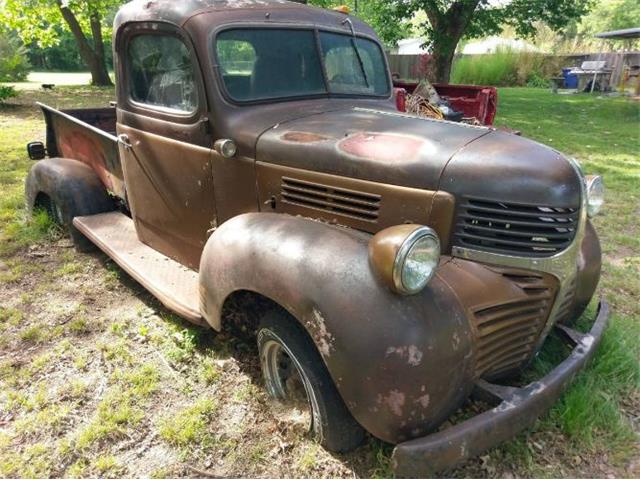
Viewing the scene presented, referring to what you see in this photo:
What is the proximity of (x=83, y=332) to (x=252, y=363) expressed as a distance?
117cm

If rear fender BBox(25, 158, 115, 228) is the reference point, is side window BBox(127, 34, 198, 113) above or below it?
above

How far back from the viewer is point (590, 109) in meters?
14.9

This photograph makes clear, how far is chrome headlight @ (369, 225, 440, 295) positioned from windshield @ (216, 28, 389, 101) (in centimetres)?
138

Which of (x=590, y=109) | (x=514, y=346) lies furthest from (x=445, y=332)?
(x=590, y=109)

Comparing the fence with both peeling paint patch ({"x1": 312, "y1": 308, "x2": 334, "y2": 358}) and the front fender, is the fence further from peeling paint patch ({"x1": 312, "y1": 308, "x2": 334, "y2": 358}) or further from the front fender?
peeling paint patch ({"x1": 312, "y1": 308, "x2": 334, "y2": 358})

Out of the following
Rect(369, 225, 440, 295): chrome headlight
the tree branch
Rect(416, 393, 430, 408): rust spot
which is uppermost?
the tree branch

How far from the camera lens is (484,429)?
1853 mm

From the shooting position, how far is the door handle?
3.40 metres

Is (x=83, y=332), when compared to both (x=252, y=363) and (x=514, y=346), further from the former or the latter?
(x=514, y=346)

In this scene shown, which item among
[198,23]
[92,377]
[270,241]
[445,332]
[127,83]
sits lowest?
[92,377]

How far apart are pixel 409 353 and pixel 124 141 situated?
251cm

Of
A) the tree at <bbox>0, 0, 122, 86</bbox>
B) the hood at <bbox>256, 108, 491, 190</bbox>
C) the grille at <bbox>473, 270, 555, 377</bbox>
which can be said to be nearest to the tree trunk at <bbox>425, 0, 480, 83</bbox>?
the tree at <bbox>0, 0, 122, 86</bbox>

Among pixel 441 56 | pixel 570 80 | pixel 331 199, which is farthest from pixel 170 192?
pixel 570 80

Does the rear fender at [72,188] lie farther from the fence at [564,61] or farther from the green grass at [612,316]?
the fence at [564,61]
